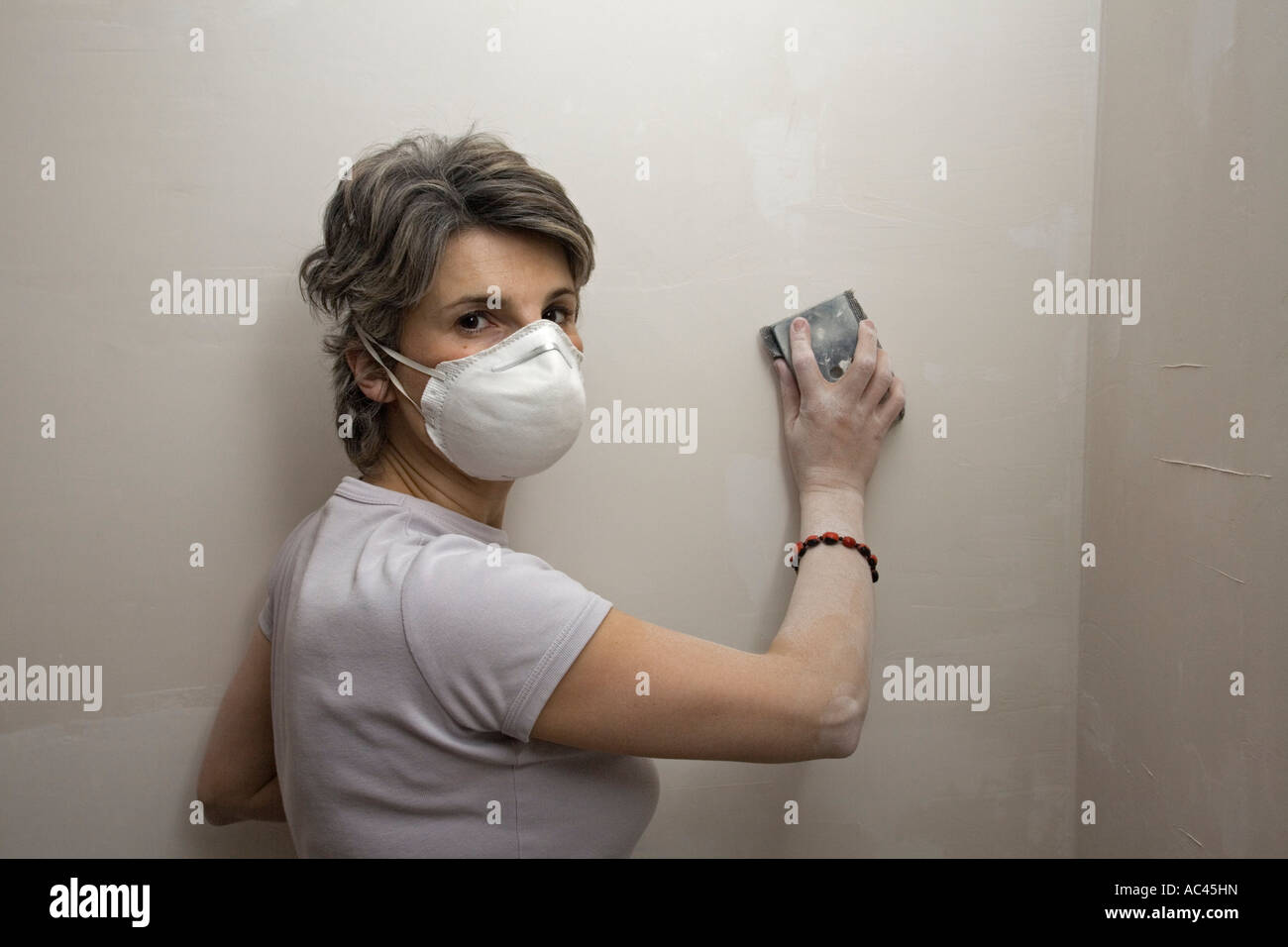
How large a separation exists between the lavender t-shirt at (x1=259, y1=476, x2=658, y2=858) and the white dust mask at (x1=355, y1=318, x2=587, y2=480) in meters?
0.09

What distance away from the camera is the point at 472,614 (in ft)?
2.77

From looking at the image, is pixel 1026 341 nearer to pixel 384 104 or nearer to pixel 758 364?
pixel 758 364

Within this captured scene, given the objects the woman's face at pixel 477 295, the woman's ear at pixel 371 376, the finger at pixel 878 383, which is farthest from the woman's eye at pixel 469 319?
the finger at pixel 878 383

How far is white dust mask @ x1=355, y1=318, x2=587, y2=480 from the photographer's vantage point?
0.95m

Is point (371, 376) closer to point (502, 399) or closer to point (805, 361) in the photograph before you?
point (502, 399)

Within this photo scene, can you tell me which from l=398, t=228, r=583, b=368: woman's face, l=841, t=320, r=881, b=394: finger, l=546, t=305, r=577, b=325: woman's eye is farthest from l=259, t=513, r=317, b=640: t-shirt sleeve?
l=841, t=320, r=881, b=394: finger

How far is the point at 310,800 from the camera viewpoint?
938 mm

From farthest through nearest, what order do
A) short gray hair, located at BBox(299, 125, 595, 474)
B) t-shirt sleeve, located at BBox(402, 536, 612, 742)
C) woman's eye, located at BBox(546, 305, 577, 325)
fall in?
woman's eye, located at BBox(546, 305, 577, 325) → short gray hair, located at BBox(299, 125, 595, 474) → t-shirt sleeve, located at BBox(402, 536, 612, 742)

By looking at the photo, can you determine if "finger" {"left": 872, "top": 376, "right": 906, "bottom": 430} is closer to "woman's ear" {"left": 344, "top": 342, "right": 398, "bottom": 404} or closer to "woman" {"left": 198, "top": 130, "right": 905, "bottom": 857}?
"woman" {"left": 198, "top": 130, "right": 905, "bottom": 857}

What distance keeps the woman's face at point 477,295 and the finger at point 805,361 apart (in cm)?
38

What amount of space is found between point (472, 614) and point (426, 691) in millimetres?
97

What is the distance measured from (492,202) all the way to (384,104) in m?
0.35

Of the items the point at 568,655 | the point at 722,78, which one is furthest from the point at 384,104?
the point at 568,655

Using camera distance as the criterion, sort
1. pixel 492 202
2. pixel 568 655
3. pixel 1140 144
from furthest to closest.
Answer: pixel 1140 144
pixel 492 202
pixel 568 655
